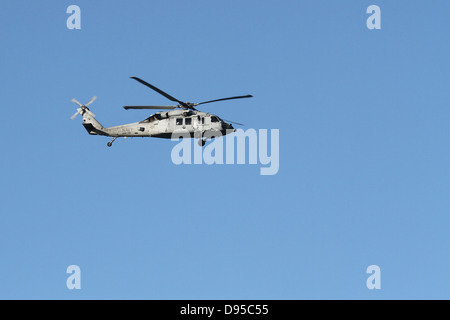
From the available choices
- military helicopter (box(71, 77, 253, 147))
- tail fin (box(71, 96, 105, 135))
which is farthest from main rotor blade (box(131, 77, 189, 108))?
tail fin (box(71, 96, 105, 135))

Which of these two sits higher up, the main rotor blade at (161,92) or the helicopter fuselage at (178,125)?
the main rotor blade at (161,92)

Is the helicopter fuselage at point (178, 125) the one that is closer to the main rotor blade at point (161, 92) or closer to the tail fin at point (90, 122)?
the main rotor blade at point (161, 92)

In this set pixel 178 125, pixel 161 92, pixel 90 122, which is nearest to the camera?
pixel 161 92

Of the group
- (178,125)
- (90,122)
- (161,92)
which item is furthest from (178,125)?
(90,122)

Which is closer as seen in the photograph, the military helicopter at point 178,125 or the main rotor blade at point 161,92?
the main rotor blade at point 161,92

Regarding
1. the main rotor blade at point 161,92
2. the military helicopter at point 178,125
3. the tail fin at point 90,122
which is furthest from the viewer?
the tail fin at point 90,122

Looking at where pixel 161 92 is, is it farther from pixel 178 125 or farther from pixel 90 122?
pixel 90 122

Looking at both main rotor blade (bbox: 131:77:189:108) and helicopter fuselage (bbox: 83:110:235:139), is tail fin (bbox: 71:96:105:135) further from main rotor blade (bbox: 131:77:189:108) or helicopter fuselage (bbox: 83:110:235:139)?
main rotor blade (bbox: 131:77:189:108)

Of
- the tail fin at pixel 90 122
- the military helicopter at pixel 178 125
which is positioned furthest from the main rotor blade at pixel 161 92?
the tail fin at pixel 90 122
